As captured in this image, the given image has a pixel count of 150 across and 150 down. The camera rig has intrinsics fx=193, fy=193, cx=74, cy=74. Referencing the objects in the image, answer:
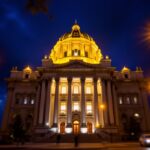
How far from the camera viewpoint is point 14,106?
51781mm

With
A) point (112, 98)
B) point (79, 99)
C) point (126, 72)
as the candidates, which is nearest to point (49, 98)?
point (79, 99)

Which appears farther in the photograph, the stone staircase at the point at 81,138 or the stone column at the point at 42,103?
the stone column at the point at 42,103

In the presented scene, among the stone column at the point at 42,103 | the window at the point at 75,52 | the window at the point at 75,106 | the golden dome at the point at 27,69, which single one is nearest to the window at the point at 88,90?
the window at the point at 75,106

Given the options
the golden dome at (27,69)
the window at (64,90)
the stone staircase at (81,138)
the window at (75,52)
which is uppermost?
the window at (75,52)

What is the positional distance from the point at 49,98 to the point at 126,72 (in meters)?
25.9

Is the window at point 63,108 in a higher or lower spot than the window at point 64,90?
lower

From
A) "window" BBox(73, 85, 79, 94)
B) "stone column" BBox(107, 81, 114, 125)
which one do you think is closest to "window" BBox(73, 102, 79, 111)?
"window" BBox(73, 85, 79, 94)

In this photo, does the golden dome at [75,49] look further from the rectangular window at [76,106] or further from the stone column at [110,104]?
the rectangular window at [76,106]

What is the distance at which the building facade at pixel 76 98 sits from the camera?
44.0 metres

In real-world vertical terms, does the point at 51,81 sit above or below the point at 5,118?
above

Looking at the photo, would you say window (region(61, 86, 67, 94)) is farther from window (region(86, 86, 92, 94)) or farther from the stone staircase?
the stone staircase

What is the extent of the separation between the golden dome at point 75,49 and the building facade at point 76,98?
70.8 inches

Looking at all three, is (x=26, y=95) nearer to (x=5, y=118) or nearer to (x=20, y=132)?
(x=5, y=118)

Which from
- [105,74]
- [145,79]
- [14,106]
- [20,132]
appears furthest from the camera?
[145,79]
